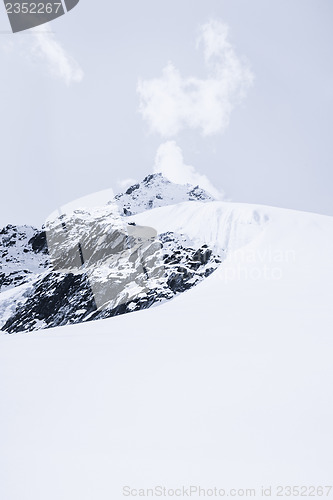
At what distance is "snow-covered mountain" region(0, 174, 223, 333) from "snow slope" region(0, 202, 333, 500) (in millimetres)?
27367

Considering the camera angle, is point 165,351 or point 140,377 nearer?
point 140,377

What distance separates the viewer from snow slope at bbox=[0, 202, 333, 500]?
232 cm

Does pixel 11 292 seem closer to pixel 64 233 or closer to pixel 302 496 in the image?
pixel 64 233

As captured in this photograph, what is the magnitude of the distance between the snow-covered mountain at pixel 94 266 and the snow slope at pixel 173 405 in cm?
2737

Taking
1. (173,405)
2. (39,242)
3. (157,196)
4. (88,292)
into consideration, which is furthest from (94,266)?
(173,405)

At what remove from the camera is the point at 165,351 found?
473 cm

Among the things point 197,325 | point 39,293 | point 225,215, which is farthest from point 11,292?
point 197,325

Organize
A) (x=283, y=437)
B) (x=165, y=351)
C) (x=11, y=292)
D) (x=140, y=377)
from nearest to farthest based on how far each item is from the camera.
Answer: (x=283, y=437) < (x=140, y=377) < (x=165, y=351) < (x=11, y=292)

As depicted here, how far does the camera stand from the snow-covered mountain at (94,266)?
137 feet

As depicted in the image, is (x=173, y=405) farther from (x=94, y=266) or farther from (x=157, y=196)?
(x=157, y=196)

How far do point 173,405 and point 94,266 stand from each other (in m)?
59.6

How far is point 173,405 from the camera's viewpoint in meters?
3.17

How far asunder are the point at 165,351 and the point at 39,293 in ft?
200

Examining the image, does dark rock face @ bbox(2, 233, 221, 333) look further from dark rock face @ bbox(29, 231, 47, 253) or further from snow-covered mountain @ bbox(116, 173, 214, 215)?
snow-covered mountain @ bbox(116, 173, 214, 215)
